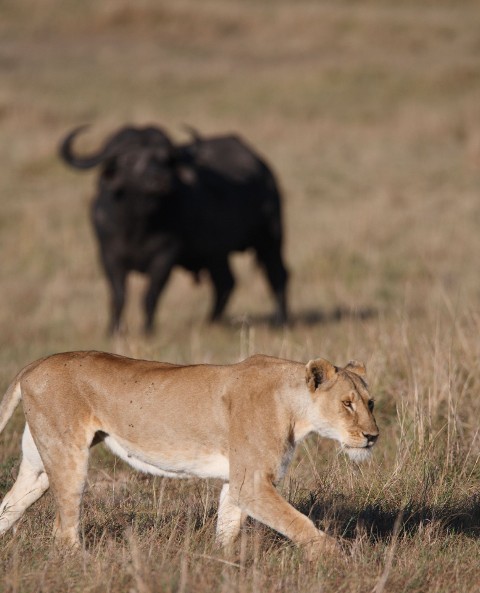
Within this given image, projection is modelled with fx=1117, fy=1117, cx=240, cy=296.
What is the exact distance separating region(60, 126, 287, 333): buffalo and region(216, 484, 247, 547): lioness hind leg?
7.27 meters

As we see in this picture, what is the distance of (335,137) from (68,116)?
21.1ft

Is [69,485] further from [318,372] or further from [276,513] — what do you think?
[318,372]

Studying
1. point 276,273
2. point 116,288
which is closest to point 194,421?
point 116,288

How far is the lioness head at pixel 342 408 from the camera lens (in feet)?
15.5

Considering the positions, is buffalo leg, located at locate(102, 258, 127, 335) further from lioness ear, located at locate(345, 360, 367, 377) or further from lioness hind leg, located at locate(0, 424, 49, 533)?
lioness ear, located at locate(345, 360, 367, 377)

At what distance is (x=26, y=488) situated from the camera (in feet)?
17.3

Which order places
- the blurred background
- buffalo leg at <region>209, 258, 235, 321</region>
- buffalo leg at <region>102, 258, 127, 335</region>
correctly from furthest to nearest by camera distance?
the blurred background < buffalo leg at <region>209, 258, 235, 321</region> < buffalo leg at <region>102, 258, 127, 335</region>

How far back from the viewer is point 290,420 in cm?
484

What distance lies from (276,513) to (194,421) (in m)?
0.59

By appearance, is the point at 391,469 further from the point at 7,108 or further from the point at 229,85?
the point at 229,85

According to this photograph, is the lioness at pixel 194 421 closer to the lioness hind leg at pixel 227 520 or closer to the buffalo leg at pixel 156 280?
the lioness hind leg at pixel 227 520

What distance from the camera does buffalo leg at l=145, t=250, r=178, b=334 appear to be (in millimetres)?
12430

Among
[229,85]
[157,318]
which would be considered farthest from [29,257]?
[229,85]

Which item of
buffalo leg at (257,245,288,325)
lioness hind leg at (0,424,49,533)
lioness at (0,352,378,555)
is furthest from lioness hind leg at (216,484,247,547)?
buffalo leg at (257,245,288,325)
